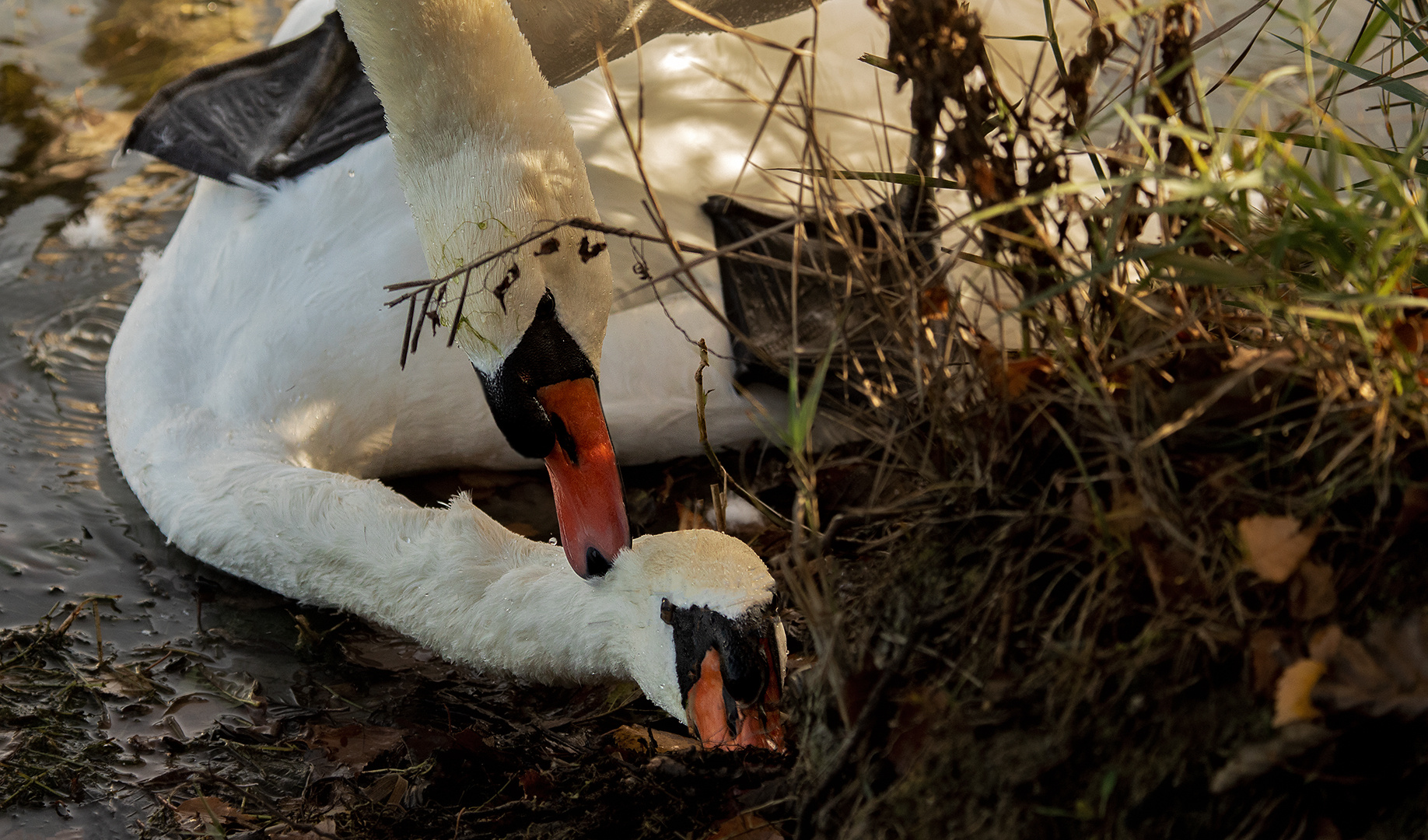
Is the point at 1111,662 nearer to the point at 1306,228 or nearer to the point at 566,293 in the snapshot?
the point at 1306,228

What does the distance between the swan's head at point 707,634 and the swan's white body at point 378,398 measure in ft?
0.06

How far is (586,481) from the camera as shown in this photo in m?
3.17

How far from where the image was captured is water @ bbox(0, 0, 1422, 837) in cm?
357

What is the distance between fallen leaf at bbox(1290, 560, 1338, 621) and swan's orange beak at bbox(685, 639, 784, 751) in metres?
1.18

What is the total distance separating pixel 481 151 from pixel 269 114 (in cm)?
188

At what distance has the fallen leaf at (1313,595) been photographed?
1.66 m

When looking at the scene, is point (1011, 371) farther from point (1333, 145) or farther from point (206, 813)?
point (206, 813)

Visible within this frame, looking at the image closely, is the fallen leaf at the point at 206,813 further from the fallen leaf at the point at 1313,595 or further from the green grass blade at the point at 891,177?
the fallen leaf at the point at 1313,595

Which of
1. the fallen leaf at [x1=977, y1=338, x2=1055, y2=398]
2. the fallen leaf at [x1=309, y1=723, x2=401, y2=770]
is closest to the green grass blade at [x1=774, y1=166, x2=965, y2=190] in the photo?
the fallen leaf at [x1=977, y1=338, x2=1055, y2=398]

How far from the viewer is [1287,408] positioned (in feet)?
5.46

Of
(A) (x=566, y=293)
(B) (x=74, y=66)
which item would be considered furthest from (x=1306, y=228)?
(B) (x=74, y=66)

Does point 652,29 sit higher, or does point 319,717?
point 652,29

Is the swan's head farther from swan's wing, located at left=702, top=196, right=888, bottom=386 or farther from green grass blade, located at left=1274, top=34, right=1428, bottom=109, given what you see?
green grass blade, located at left=1274, top=34, right=1428, bottom=109

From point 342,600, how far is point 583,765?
131 cm
